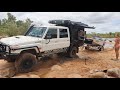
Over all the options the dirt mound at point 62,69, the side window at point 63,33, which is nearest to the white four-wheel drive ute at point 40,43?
the side window at point 63,33

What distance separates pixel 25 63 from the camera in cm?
783

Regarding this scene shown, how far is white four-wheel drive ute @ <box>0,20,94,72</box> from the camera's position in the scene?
766 centimetres

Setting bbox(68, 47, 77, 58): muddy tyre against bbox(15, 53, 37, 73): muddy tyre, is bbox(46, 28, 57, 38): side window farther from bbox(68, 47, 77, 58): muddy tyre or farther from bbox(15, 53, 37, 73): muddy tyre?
bbox(68, 47, 77, 58): muddy tyre

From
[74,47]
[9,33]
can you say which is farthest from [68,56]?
[9,33]

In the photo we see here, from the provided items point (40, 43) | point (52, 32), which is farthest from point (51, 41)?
point (40, 43)

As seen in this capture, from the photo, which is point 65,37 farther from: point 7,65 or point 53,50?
point 7,65

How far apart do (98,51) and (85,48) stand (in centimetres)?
103

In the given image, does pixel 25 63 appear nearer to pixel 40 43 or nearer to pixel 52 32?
pixel 40 43

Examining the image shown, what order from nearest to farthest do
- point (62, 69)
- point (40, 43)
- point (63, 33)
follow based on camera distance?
point (62, 69) → point (40, 43) → point (63, 33)

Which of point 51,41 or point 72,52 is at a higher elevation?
point 51,41

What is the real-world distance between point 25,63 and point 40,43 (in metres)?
1.19

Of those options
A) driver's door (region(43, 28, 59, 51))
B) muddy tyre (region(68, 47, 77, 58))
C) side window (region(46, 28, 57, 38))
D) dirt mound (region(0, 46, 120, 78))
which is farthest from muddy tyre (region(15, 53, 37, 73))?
muddy tyre (region(68, 47, 77, 58))

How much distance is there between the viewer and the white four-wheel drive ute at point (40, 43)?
7.66m

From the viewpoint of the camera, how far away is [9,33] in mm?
34000
